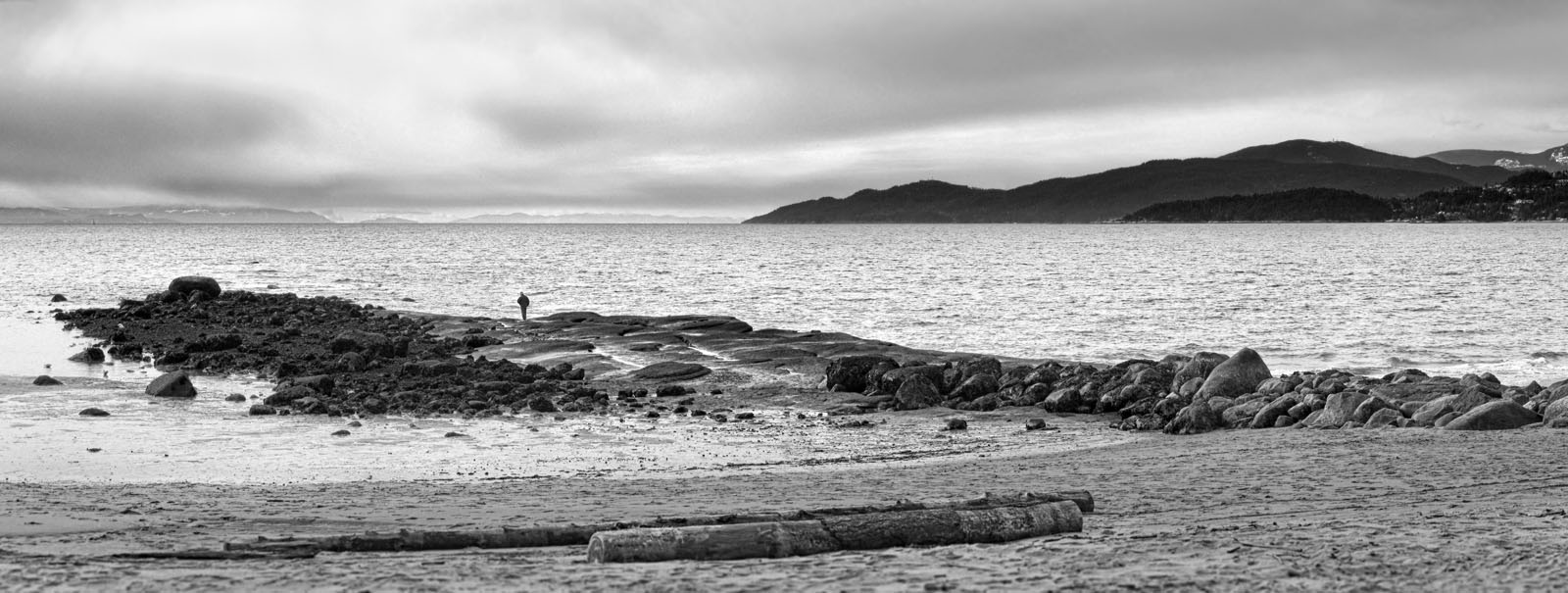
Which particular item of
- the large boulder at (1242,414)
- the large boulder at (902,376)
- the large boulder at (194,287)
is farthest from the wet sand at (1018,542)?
the large boulder at (194,287)

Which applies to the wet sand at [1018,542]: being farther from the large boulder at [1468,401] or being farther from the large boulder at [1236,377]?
the large boulder at [1236,377]

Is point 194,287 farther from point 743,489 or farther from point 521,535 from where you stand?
point 521,535

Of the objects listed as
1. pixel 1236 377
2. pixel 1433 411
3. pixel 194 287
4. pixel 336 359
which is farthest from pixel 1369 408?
pixel 194 287

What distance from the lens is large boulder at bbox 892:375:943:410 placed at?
21.8 meters

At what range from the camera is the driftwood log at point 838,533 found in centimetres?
778

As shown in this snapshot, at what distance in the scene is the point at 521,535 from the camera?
344 inches

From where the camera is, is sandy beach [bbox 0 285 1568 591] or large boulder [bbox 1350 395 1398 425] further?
large boulder [bbox 1350 395 1398 425]

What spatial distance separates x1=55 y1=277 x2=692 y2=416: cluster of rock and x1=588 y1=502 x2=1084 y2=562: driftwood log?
518 inches

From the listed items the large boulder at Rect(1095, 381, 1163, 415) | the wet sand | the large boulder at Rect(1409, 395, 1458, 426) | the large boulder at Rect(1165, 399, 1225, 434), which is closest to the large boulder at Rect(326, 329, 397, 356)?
the wet sand

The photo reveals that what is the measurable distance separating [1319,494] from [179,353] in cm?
2613

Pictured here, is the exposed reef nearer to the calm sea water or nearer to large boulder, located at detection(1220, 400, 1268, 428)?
large boulder, located at detection(1220, 400, 1268, 428)

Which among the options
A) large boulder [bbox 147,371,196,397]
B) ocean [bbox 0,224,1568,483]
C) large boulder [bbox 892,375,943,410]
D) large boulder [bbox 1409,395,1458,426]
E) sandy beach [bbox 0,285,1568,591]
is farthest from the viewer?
large boulder [bbox 147,371,196,397]

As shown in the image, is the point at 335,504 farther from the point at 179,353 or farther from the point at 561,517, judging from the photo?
the point at 179,353

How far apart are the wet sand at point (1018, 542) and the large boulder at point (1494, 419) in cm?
61
